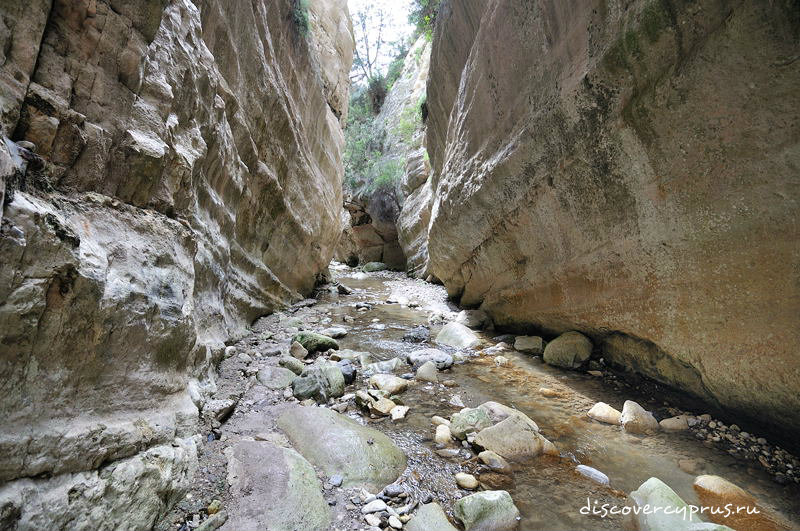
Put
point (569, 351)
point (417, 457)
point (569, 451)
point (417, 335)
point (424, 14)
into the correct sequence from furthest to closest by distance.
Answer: point (424, 14)
point (417, 335)
point (569, 351)
point (569, 451)
point (417, 457)

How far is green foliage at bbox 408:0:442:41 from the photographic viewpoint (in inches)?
305

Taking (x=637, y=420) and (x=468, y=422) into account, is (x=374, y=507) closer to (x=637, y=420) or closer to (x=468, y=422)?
(x=468, y=422)

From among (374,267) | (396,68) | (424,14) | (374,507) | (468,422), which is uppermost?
(396,68)

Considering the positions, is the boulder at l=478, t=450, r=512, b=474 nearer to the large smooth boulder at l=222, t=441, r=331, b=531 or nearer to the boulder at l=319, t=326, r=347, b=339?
the large smooth boulder at l=222, t=441, r=331, b=531

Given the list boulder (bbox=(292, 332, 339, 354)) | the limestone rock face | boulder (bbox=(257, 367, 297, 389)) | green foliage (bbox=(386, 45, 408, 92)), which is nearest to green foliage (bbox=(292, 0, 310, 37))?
the limestone rock face

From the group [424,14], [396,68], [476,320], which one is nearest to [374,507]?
[476,320]

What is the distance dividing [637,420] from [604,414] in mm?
259

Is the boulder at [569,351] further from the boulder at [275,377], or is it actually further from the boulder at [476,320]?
the boulder at [275,377]

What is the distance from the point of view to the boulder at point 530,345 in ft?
17.2

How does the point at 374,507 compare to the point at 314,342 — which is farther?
the point at 314,342

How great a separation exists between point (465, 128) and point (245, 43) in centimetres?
375

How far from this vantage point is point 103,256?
1.84 m

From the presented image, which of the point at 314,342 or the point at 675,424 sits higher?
the point at 675,424

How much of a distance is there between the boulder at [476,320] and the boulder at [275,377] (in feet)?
14.1
